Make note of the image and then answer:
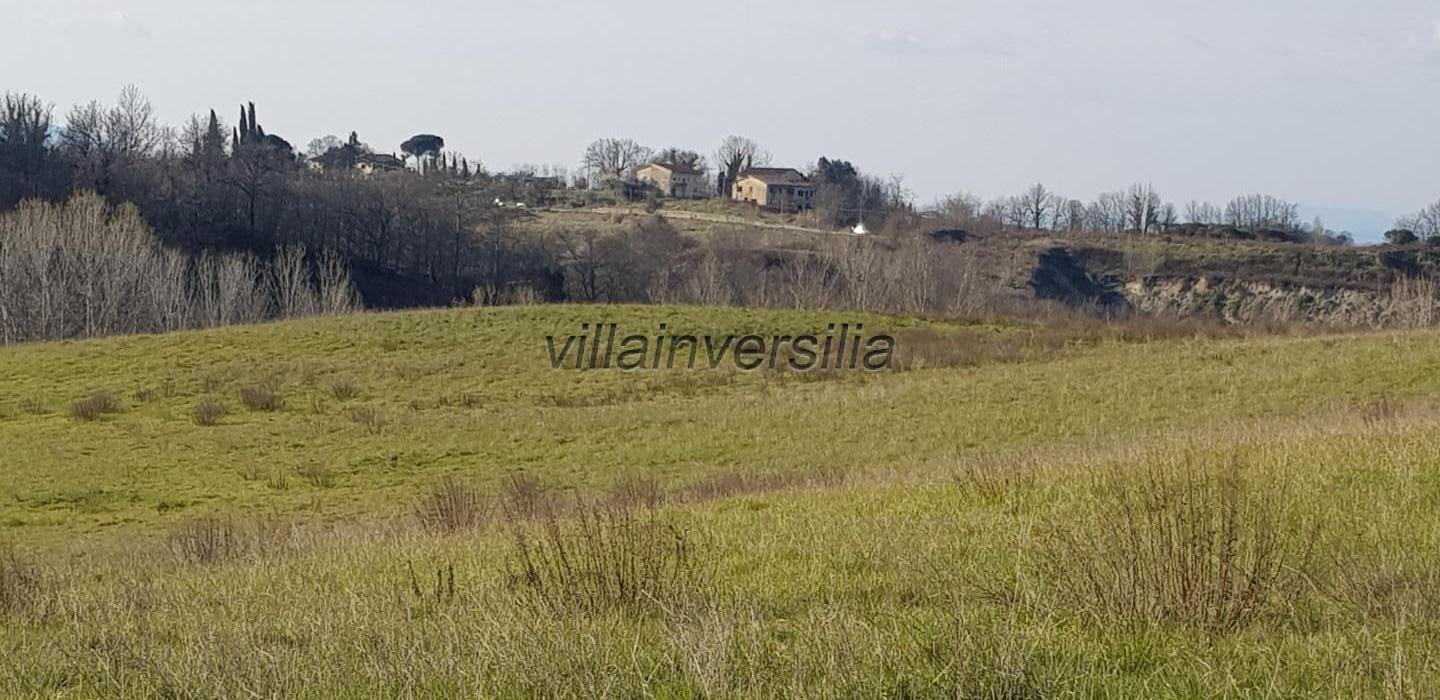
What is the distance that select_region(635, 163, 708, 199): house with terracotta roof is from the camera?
16988 centimetres

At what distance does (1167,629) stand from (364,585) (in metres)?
5.22

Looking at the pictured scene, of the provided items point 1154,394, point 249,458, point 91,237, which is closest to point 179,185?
point 91,237

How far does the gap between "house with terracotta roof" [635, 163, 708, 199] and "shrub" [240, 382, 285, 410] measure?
13572 centimetres

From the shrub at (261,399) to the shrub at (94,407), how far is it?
3.22 meters

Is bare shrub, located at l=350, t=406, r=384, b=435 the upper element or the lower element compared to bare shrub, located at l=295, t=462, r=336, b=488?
upper

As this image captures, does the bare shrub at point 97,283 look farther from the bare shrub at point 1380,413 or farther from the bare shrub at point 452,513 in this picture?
the bare shrub at point 1380,413

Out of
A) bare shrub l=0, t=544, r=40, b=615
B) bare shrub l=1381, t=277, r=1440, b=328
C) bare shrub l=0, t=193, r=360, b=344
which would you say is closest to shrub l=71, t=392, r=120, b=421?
bare shrub l=0, t=544, r=40, b=615

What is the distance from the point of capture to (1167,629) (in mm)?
5289

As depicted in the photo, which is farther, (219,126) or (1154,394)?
(219,126)

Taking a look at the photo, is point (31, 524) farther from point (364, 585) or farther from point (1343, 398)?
point (1343, 398)

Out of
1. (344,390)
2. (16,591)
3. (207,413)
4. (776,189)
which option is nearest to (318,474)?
(207,413)

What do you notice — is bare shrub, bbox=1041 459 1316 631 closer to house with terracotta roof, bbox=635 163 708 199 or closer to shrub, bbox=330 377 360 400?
shrub, bbox=330 377 360 400

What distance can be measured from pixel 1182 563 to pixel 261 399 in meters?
30.2

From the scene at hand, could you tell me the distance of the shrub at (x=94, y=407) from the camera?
29.9 m
